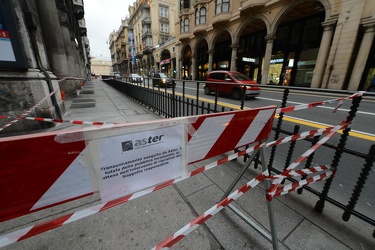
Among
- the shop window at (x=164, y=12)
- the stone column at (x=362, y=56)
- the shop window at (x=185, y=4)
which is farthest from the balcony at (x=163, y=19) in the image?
the stone column at (x=362, y=56)

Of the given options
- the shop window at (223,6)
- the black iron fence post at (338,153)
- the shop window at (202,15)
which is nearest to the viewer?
the black iron fence post at (338,153)

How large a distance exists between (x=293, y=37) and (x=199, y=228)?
81.9 feet

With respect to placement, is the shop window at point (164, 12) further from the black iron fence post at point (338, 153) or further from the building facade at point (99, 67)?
the building facade at point (99, 67)

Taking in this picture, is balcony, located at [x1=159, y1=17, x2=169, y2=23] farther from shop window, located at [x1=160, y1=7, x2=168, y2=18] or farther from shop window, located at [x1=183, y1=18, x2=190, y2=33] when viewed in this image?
shop window, located at [x1=183, y1=18, x2=190, y2=33]

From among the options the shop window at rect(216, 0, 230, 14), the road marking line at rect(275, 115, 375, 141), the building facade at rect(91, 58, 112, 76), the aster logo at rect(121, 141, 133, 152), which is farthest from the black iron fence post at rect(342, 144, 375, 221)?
the building facade at rect(91, 58, 112, 76)

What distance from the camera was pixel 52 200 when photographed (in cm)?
90

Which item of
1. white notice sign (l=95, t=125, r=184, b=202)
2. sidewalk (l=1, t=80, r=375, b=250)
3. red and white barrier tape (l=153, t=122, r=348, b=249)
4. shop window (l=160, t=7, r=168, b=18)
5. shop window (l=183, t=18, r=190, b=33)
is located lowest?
sidewalk (l=1, t=80, r=375, b=250)

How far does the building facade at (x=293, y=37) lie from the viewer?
13.1 metres

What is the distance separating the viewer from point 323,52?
14883 millimetres

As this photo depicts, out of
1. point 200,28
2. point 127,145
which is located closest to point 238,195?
point 127,145

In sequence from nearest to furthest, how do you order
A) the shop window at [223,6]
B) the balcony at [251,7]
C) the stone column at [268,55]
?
the balcony at [251,7]
the stone column at [268,55]
the shop window at [223,6]

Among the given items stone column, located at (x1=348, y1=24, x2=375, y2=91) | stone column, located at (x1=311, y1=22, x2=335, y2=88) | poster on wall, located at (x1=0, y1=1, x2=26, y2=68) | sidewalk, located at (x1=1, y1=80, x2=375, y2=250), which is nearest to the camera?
sidewalk, located at (x1=1, y1=80, x2=375, y2=250)

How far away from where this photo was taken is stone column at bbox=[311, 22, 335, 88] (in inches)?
566

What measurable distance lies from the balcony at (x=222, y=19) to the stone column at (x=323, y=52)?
12.6m
